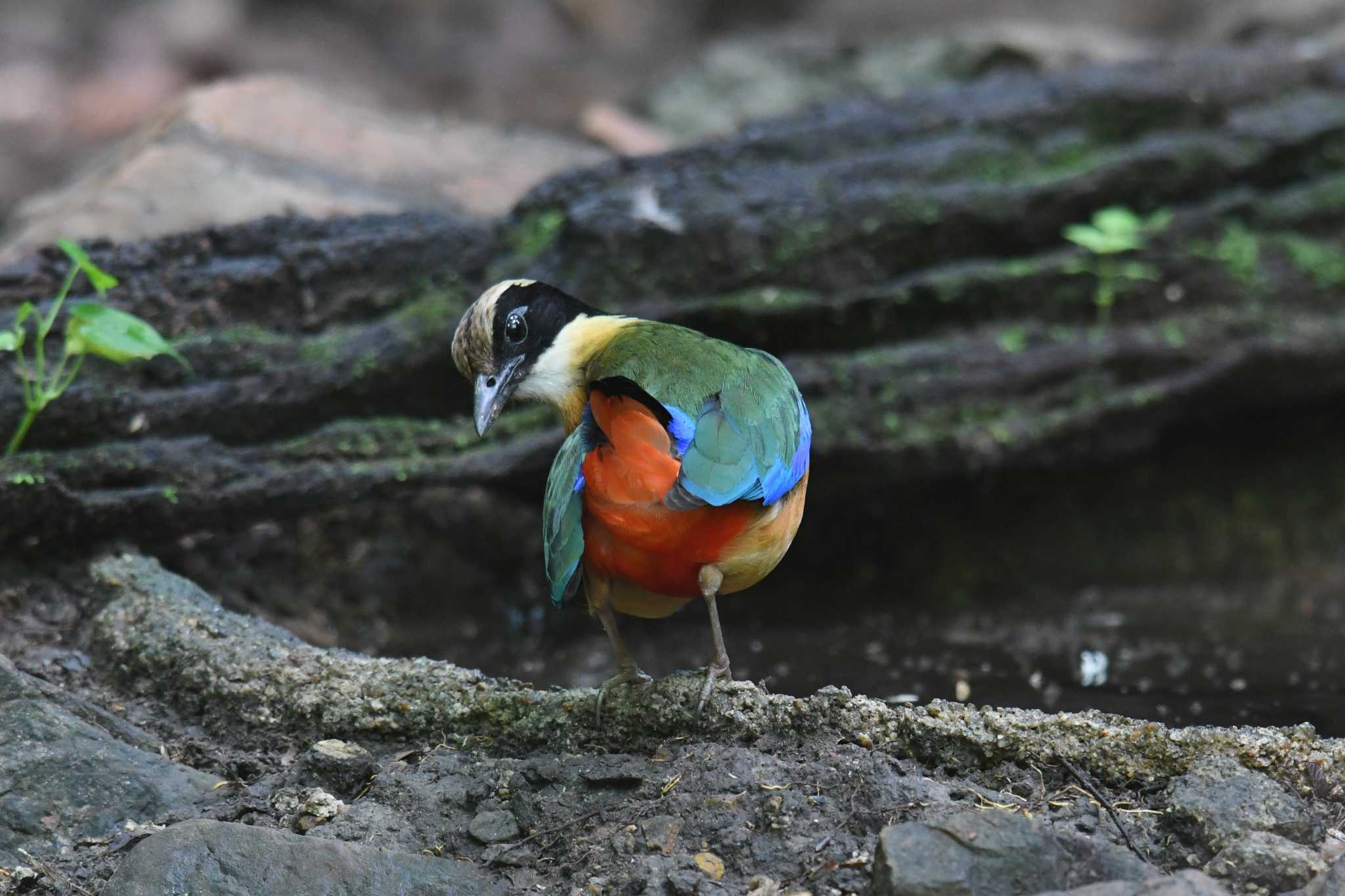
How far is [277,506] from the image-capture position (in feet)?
13.0

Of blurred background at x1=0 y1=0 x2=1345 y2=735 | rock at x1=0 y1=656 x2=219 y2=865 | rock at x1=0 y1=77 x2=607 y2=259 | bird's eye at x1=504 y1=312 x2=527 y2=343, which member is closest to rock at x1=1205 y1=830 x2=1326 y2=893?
blurred background at x1=0 y1=0 x2=1345 y2=735

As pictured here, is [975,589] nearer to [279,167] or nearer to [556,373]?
[556,373]

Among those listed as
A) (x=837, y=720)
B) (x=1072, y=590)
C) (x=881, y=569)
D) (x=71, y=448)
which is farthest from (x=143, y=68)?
(x=837, y=720)

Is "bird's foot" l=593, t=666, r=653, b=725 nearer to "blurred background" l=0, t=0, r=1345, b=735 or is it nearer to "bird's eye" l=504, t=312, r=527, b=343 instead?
"blurred background" l=0, t=0, r=1345, b=735

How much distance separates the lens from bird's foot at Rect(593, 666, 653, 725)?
284 cm

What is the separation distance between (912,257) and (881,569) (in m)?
Answer: 1.28

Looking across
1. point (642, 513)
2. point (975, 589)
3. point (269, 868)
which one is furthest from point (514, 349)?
point (975, 589)

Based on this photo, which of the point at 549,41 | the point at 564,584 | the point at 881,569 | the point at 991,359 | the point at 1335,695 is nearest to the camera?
the point at 564,584

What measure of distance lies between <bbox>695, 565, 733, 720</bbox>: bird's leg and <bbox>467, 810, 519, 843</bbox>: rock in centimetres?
44

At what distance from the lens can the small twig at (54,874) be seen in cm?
254

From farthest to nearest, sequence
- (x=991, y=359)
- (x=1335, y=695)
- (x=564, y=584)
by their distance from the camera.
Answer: (x=991, y=359) < (x=1335, y=695) < (x=564, y=584)

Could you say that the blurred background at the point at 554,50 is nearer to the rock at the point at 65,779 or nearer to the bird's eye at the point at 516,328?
the bird's eye at the point at 516,328

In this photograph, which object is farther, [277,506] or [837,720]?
[277,506]

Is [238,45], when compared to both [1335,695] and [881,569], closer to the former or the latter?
[881,569]
